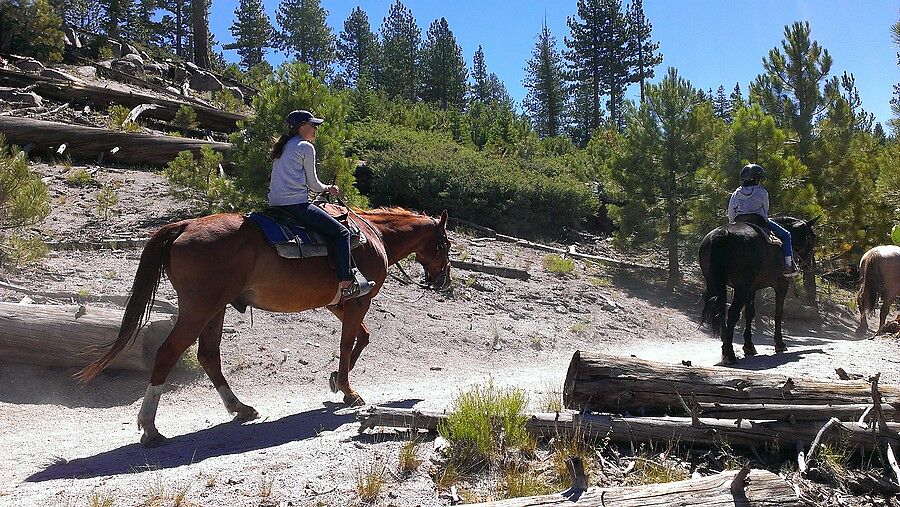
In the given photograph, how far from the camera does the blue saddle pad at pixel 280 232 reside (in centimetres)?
686

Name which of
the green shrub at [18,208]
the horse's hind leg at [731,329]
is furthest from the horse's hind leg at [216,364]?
the horse's hind leg at [731,329]

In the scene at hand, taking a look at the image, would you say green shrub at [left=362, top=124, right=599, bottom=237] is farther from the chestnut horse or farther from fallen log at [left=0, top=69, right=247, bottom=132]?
the chestnut horse

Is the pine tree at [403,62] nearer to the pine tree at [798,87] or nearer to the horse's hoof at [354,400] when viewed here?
the pine tree at [798,87]

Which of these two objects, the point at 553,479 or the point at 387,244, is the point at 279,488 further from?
the point at 387,244

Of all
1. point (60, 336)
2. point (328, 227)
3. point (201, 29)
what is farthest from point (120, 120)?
point (328, 227)

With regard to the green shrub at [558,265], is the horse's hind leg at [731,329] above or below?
below

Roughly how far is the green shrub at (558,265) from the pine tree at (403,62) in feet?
123

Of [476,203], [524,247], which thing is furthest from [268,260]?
[476,203]

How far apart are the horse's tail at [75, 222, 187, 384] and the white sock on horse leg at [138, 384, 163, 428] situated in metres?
0.50

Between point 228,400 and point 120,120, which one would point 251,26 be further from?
point 228,400

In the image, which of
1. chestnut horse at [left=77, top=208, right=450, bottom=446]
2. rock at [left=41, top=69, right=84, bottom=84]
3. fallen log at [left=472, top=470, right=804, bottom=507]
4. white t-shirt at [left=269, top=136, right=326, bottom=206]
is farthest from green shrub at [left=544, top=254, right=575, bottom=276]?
rock at [left=41, top=69, right=84, bottom=84]

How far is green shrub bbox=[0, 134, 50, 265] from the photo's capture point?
10.8 meters

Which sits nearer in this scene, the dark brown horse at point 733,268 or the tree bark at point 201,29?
the dark brown horse at point 733,268

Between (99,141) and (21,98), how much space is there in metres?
4.69
